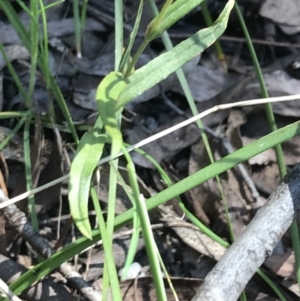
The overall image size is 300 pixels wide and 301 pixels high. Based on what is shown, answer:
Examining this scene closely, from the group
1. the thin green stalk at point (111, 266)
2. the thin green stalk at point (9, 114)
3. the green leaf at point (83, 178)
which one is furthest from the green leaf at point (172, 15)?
the thin green stalk at point (9, 114)

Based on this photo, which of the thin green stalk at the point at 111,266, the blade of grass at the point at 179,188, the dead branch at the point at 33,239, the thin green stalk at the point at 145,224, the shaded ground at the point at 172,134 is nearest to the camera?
the thin green stalk at the point at 145,224

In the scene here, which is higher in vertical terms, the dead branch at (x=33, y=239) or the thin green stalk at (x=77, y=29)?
the thin green stalk at (x=77, y=29)

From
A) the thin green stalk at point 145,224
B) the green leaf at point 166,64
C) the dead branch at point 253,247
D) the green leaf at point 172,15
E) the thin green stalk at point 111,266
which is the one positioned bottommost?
the dead branch at point 253,247

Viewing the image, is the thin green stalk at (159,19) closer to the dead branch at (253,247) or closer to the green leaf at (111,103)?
the green leaf at (111,103)

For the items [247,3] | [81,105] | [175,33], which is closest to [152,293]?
[81,105]

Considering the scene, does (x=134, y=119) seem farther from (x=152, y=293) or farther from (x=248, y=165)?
(x=152, y=293)

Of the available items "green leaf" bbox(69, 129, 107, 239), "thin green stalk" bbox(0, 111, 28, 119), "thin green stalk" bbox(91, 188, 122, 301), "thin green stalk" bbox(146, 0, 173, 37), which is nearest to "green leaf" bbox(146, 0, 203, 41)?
"thin green stalk" bbox(146, 0, 173, 37)

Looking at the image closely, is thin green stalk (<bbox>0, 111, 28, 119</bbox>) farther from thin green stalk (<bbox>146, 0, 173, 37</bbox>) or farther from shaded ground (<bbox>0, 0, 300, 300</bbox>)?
thin green stalk (<bbox>146, 0, 173, 37</bbox>)

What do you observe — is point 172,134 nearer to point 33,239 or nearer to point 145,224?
point 33,239
